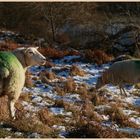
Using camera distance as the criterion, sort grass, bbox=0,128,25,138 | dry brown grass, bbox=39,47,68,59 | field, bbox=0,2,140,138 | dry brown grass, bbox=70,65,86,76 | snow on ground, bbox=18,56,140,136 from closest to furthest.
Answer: grass, bbox=0,128,25,138
field, bbox=0,2,140,138
snow on ground, bbox=18,56,140,136
dry brown grass, bbox=70,65,86,76
dry brown grass, bbox=39,47,68,59

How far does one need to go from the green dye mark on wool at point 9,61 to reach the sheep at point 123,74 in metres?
4.15

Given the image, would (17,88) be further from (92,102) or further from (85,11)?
(85,11)

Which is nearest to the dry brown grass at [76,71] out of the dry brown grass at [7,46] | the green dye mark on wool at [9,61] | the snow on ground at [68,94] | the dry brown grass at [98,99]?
the snow on ground at [68,94]

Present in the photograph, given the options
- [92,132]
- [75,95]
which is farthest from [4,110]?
[75,95]

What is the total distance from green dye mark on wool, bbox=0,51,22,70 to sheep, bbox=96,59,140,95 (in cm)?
415

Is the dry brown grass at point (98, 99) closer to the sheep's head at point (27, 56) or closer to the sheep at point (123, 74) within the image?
the sheep at point (123, 74)

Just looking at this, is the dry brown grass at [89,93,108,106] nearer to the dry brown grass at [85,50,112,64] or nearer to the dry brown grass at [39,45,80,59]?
the dry brown grass at [85,50,112,64]

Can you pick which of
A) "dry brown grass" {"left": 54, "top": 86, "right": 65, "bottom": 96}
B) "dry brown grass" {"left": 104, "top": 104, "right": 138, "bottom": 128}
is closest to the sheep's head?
"dry brown grass" {"left": 104, "top": 104, "right": 138, "bottom": 128}

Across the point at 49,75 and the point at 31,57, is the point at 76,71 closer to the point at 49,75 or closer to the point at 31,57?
the point at 49,75

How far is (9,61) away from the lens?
732 centimetres

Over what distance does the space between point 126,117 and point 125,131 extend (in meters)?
0.76

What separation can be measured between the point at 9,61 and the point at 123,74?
445 cm

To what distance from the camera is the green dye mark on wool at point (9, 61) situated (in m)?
7.26

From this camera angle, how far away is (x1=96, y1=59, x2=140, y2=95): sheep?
1110 centimetres
